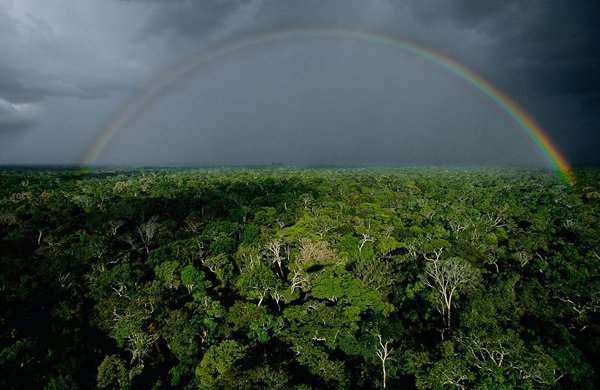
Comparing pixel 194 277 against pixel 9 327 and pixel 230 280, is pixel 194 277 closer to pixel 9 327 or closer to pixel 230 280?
pixel 230 280

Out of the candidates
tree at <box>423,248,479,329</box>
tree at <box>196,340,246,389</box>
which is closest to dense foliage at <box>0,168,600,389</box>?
tree at <box>196,340,246,389</box>

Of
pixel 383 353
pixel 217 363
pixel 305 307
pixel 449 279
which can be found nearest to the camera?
pixel 217 363

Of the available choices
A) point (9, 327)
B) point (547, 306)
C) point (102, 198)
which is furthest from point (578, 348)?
point (102, 198)

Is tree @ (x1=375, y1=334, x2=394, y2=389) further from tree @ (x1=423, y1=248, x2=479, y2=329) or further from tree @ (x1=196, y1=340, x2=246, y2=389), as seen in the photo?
tree @ (x1=196, y1=340, x2=246, y2=389)

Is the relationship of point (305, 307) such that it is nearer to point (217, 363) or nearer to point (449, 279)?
point (217, 363)

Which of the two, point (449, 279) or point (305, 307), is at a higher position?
point (449, 279)

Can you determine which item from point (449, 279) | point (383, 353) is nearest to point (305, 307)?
point (383, 353)

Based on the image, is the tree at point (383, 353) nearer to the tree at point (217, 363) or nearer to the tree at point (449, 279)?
the tree at point (449, 279)

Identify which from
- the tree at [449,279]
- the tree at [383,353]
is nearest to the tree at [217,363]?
the tree at [383,353]
